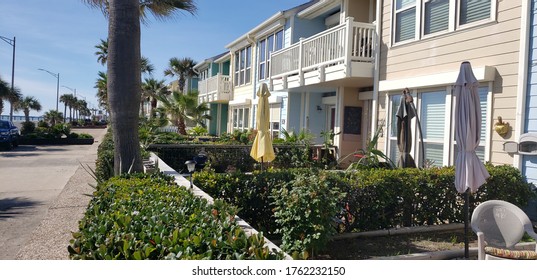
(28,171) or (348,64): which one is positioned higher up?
(348,64)

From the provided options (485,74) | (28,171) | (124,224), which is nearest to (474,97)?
(485,74)

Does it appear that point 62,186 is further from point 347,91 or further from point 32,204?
point 347,91

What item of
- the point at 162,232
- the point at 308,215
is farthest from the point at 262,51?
the point at 162,232

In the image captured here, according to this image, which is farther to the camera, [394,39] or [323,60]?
[323,60]

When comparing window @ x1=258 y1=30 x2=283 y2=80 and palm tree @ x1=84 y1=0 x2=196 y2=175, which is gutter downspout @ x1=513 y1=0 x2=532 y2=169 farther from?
window @ x1=258 y1=30 x2=283 y2=80

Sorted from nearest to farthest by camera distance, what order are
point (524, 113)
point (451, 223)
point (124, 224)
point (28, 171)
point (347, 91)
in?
point (124, 224) → point (451, 223) → point (524, 113) → point (347, 91) → point (28, 171)

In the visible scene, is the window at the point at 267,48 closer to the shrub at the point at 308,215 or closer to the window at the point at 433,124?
the window at the point at 433,124

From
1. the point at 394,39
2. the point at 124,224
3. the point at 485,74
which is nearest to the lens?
the point at 124,224

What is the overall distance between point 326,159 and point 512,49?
6.54 m

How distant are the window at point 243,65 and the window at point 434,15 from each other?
12148mm

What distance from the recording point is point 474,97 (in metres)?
5.23

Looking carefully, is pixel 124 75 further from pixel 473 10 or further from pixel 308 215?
pixel 473 10

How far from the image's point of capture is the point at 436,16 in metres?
9.16

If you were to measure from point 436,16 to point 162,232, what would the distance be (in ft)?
27.3
